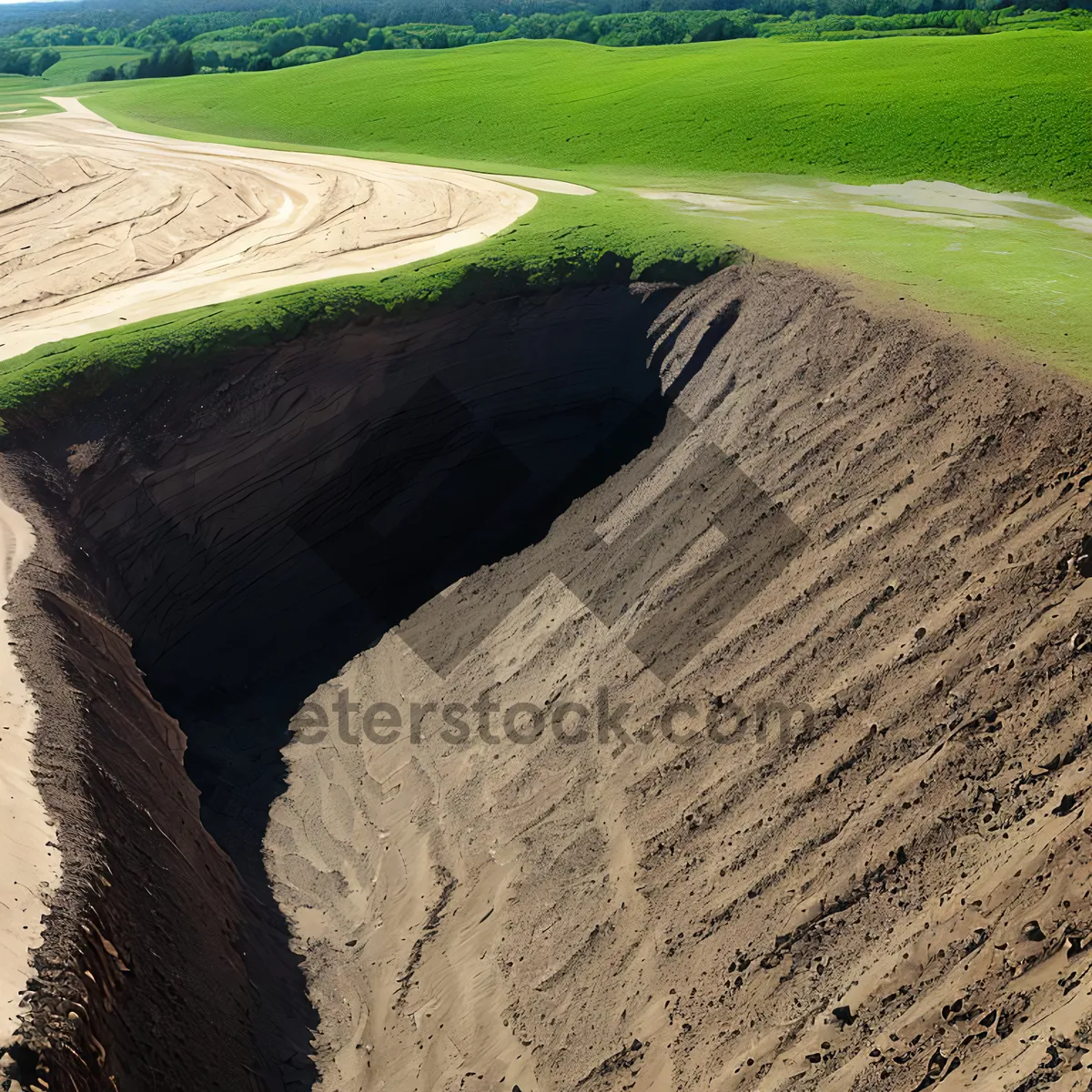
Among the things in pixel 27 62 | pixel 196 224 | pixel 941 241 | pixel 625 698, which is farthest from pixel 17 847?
pixel 27 62

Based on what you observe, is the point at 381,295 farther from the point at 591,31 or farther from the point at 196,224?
the point at 591,31

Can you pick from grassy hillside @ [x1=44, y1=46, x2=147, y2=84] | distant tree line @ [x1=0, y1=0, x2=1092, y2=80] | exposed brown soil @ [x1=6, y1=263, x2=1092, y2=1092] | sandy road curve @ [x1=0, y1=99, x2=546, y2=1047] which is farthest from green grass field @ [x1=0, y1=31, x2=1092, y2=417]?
grassy hillside @ [x1=44, y1=46, x2=147, y2=84]

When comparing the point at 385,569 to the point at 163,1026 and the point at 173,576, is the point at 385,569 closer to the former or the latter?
the point at 173,576

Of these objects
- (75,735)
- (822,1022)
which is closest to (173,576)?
(75,735)

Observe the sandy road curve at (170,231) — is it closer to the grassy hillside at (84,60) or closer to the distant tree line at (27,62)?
the grassy hillside at (84,60)

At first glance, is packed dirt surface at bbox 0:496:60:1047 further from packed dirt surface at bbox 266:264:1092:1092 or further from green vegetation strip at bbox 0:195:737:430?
green vegetation strip at bbox 0:195:737:430

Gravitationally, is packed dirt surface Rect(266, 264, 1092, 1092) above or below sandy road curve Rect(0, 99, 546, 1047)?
below
